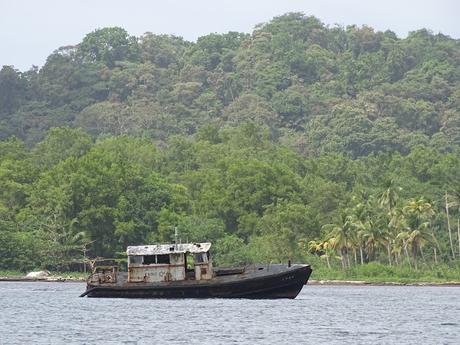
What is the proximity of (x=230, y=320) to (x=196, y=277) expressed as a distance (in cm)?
1809

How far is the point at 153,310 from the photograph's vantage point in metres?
88.0

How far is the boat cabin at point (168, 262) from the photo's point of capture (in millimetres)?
96250

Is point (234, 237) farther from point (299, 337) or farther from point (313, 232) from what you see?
point (299, 337)

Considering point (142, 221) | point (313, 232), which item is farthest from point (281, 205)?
point (142, 221)

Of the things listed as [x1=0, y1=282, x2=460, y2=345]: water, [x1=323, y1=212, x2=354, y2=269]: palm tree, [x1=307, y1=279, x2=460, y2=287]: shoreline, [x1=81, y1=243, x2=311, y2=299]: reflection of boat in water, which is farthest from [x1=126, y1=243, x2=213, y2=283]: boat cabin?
[x1=323, y1=212, x2=354, y2=269]: palm tree

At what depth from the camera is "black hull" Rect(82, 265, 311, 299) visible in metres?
96.2

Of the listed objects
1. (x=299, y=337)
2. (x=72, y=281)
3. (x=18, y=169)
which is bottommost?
(x=299, y=337)

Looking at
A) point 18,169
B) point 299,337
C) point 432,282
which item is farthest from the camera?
point 18,169

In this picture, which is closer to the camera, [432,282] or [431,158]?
[432,282]

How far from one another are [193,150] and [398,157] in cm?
3035

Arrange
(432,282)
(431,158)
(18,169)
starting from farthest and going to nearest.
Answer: (431,158) < (18,169) < (432,282)

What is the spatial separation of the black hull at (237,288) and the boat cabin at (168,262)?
2.30 feet

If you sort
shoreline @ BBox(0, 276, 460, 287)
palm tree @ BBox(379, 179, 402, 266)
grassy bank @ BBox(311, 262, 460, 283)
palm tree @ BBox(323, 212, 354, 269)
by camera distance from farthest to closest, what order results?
palm tree @ BBox(379, 179, 402, 266)
palm tree @ BBox(323, 212, 354, 269)
grassy bank @ BBox(311, 262, 460, 283)
shoreline @ BBox(0, 276, 460, 287)

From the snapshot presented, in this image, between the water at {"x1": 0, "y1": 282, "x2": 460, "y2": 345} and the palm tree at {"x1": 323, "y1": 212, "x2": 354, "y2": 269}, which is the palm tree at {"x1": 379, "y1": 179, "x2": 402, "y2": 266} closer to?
the palm tree at {"x1": 323, "y1": 212, "x2": 354, "y2": 269}
